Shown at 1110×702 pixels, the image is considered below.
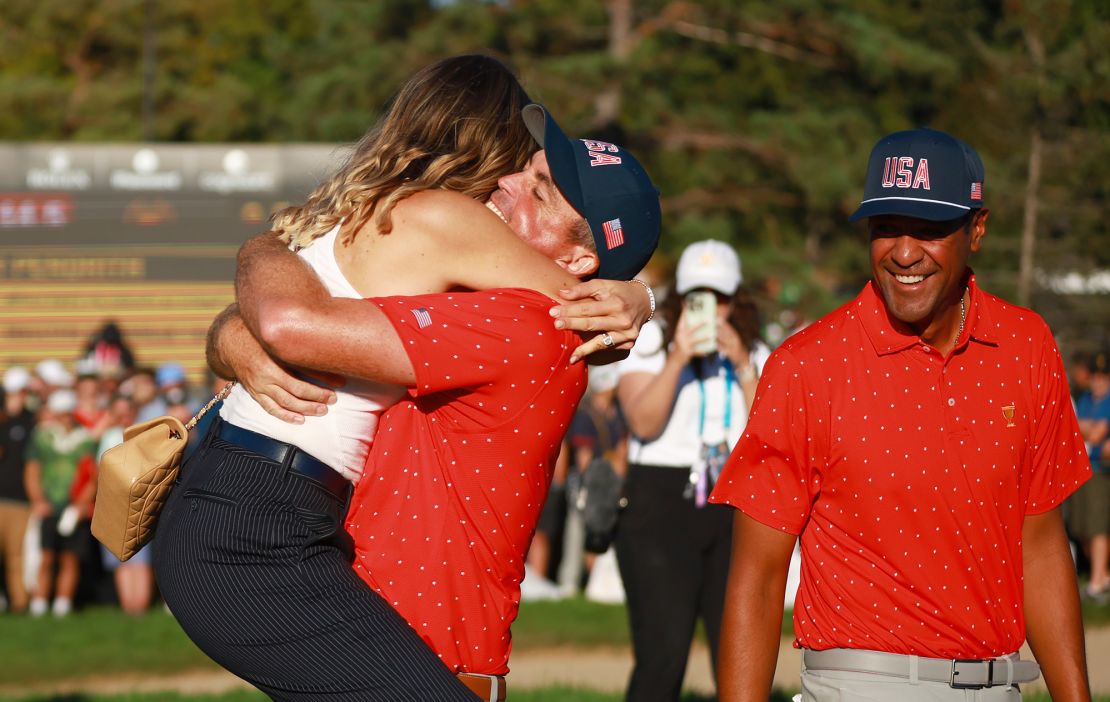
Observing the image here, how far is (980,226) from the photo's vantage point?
3482 millimetres

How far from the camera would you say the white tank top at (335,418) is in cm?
286

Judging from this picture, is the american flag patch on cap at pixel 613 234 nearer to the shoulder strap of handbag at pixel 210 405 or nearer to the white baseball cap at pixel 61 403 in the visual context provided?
the shoulder strap of handbag at pixel 210 405

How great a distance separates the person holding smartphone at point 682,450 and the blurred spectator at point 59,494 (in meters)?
7.06

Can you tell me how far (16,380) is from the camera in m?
12.3

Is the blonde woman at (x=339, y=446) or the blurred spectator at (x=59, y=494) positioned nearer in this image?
the blonde woman at (x=339, y=446)

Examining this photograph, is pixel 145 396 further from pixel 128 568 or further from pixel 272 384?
pixel 272 384

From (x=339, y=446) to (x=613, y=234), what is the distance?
76 cm

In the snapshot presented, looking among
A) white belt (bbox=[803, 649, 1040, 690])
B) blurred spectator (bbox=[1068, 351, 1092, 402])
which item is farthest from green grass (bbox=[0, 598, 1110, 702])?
white belt (bbox=[803, 649, 1040, 690])

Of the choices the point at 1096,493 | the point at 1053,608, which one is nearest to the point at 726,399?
the point at 1053,608

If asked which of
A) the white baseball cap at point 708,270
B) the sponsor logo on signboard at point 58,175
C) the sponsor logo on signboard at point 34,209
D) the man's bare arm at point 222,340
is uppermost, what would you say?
the sponsor logo on signboard at point 58,175

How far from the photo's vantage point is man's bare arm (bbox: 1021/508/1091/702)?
339 cm

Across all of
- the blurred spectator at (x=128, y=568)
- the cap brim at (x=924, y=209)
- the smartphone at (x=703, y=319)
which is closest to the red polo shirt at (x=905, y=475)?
the cap brim at (x=924, y=209)

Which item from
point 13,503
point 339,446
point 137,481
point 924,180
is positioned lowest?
point 13,503

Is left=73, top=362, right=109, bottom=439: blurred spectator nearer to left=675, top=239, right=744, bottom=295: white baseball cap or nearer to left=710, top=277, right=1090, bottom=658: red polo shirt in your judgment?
left=675, top=239, right=744, bottom=295: white baseball cap
